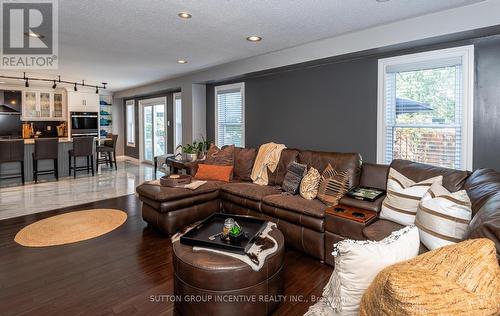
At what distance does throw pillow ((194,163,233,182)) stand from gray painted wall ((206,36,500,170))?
42.6 inches

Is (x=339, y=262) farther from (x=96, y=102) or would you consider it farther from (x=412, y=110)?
(x=96, y=102)

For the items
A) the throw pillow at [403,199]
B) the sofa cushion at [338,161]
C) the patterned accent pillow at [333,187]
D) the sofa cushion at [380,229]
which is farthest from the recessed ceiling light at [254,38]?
the sofa cushion at [380,229]

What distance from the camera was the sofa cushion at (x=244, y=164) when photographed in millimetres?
4434

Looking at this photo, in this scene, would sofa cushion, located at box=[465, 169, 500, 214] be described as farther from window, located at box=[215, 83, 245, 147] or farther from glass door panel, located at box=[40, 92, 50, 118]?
glass door panel, located at box=[40, 92, 50, 118]

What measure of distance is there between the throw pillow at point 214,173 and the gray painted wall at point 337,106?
108 cm

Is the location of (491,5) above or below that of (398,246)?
above

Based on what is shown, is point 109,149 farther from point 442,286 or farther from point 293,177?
point 442,286

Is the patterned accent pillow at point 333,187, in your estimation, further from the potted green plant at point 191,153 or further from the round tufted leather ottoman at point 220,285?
the potted green plant at point 191,153

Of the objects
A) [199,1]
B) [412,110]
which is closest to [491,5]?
[412,110]

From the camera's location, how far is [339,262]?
1.22 metres

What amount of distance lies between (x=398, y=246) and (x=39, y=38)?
4711 mm

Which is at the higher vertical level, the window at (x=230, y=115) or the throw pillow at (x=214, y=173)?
the window at (x=230, y=115)

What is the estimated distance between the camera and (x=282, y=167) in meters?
4.03

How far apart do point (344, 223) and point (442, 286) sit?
1.89m
